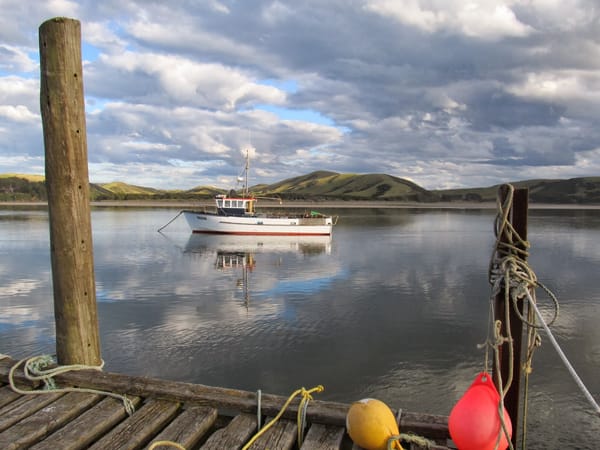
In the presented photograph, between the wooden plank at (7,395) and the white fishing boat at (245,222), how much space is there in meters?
36.3

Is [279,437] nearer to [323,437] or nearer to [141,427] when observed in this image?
[323,437]

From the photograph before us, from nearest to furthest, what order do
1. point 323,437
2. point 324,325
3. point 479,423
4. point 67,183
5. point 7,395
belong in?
1. point 479,423
2. point 323,437
3. point 7,395
4. point 67,183
5. point 324,325

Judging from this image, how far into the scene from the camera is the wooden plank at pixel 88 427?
159 inches

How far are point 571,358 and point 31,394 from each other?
10.3 m

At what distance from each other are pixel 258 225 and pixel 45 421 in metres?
37.7

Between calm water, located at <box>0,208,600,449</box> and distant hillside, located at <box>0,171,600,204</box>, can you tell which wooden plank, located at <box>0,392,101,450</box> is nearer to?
calm water, located at <box>0,208,600,449</box>

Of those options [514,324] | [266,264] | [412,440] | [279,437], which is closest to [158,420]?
[279,437]

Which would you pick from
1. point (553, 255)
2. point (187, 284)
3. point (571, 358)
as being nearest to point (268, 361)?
point (571, 358)

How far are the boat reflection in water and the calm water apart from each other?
133mm

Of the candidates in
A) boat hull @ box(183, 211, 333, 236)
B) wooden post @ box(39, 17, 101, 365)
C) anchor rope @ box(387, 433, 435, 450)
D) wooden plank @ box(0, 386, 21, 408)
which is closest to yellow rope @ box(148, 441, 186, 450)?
anchor rope @ box(387, 433, 435, 450)

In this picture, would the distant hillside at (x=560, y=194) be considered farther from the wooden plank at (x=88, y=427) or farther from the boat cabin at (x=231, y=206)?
A: the wooden plank at (x=88, y=427)

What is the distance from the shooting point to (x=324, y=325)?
12148mm

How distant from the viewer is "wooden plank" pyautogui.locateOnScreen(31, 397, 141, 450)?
4051mm

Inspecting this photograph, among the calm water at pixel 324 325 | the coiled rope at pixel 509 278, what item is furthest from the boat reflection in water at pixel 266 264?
the coiled rope at pixel 509 278
